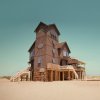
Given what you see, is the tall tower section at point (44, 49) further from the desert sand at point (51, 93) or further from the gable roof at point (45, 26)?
the desert sand at point (51, 93)

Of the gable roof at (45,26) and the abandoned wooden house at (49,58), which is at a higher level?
the gable roof at (45,26)

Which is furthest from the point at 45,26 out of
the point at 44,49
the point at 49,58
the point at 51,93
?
the point at 51,93

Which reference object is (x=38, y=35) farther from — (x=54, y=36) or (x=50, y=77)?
(x=50, y=77)

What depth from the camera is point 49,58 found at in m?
35.2

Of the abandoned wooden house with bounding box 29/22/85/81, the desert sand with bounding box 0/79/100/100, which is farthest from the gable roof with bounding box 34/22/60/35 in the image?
the desert sand with bounding box 0/79/100/100

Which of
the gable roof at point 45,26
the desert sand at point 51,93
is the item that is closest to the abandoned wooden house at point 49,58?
the gable roof at point 45,26

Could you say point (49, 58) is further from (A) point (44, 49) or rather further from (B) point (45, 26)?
(B) point (45, 26)

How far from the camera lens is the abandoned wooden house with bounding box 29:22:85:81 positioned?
1346 inches

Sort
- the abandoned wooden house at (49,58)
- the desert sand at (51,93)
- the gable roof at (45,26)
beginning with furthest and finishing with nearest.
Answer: the gable roof at (45,26)
the abandoned wooden house at (49,58)
the desert sand at (51,93)

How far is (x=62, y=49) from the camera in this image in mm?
40312

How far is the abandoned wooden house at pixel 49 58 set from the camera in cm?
3419

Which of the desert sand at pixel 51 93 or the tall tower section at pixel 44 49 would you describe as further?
the tall tower section at pixel 44 49

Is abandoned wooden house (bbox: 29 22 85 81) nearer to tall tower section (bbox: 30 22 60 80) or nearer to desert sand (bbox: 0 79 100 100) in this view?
tall tower section (bbox: 30 22 60 80)

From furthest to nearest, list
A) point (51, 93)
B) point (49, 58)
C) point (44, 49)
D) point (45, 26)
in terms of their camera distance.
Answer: point (45, 26) < point (49, 58) < point (44, 49) < point (51, 93)
